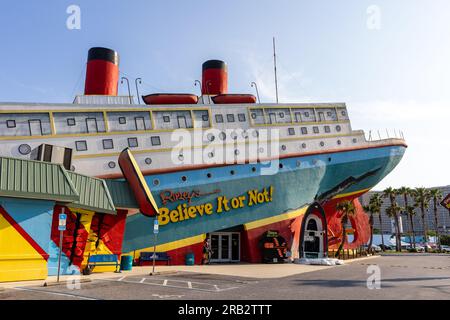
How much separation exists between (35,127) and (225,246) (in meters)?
16.9

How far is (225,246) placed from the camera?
97.8 feet

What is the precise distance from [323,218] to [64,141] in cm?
2264

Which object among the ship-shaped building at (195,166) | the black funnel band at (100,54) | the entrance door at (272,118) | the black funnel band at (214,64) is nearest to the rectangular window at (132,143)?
the ship-shaped building at (195,166)

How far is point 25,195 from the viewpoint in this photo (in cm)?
1484

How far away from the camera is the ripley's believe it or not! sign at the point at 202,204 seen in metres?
25.5

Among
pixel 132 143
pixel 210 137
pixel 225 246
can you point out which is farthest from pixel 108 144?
pixel 225 246

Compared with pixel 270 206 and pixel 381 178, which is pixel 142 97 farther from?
pixel 381 178

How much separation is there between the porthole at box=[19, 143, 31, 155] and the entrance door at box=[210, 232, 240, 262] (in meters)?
15.1

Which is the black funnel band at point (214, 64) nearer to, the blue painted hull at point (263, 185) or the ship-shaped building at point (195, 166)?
the ship-shaped building at point (195, 166)

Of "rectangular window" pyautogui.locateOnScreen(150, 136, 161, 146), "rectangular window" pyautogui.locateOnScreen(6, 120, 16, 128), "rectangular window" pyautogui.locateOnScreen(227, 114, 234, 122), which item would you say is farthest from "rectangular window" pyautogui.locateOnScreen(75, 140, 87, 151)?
"rectangular window" pyautogui.locateOnScreen(227, 114, 234, 122)

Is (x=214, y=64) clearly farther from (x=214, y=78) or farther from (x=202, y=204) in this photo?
(x=202, y=204)

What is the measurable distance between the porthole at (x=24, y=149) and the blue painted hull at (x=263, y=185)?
7.61 metres

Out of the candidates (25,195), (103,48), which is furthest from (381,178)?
(25,195)

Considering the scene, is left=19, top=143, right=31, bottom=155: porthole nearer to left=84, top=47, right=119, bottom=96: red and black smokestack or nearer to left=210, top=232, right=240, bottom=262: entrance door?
left=84, top=47, right=119, bottom=96: red and black smokestack
